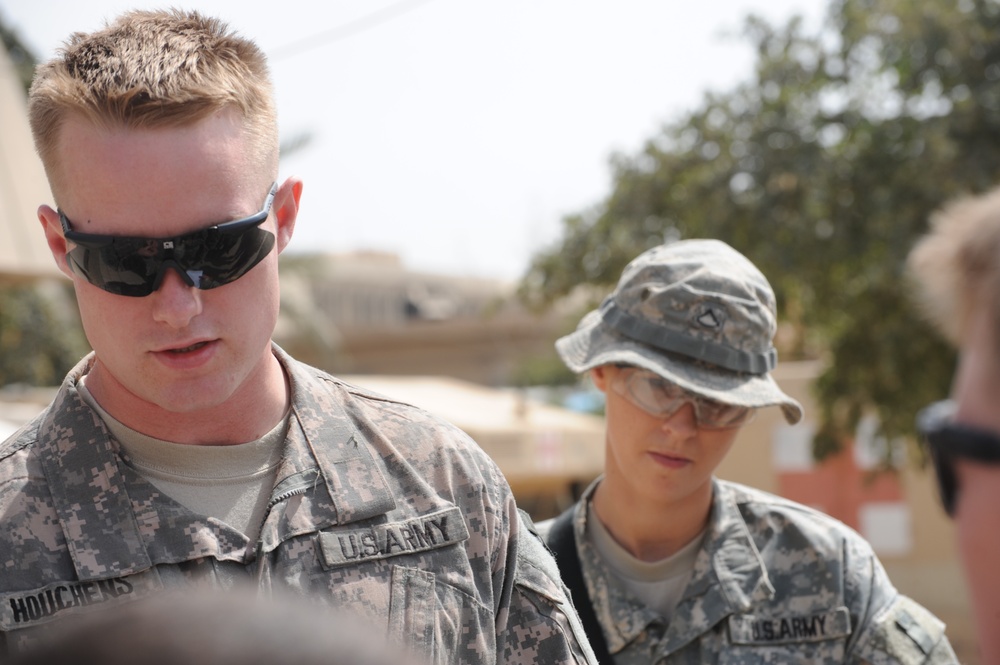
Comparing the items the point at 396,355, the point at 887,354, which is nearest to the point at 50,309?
the point at 887,354

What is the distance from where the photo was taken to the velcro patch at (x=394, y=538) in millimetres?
2225

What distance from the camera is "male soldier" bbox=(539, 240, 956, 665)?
124 inches

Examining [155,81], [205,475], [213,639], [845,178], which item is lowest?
[845,178]

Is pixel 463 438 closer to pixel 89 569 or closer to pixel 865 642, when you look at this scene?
pixel 89 569

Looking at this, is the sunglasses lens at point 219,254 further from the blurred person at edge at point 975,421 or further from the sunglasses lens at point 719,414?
the sunglasses lens at point 719,414

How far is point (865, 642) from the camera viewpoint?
3.10m

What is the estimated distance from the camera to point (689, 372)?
10.7ft

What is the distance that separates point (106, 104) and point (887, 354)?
31.0ft

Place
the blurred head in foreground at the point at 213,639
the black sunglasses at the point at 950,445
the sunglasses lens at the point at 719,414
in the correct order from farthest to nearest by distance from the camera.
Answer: the sunglasses lens at the point at 719,414, the black sunglasses at the point at 950,445, the blurred head in foreground at the point at 213,639

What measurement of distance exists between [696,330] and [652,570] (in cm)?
66

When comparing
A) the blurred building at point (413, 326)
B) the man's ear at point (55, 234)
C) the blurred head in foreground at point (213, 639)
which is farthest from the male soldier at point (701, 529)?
the blurred building at point (413, 326)

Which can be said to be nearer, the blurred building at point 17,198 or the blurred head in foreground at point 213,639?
the blurred head in foreground at point 213,639

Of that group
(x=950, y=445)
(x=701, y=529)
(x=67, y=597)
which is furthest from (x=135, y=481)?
(x=701, y=529)

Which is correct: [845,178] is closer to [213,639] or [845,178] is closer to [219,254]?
[219,254]
